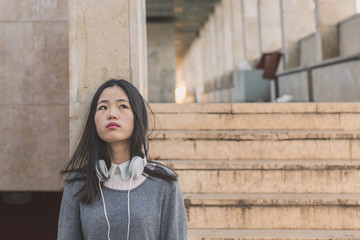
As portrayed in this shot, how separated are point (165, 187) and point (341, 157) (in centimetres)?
228

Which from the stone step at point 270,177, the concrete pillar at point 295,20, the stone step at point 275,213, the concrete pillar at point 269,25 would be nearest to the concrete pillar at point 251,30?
the concrete pillar at point 269,25

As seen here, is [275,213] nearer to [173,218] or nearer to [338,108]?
[173,218]

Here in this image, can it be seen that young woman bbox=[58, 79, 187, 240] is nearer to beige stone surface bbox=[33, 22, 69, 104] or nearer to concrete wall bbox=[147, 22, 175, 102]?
beige stone surface bbox=[33, 22, 69, 104]

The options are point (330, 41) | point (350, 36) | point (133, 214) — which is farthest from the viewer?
point (330, 41)

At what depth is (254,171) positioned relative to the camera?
2.90 meters

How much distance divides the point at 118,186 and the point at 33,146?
2.67 metres

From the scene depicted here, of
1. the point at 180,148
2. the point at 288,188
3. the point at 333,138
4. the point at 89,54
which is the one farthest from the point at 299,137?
the point at 89,54

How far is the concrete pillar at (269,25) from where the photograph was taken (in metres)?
12.1

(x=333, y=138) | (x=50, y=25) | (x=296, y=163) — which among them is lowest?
(x=296, y=163)

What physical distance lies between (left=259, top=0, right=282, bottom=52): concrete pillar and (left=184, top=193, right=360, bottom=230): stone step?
1030 centimetres

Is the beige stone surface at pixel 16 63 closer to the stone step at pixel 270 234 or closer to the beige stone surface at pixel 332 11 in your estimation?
the stone step at pixel 270 234

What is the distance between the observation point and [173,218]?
5.05 feet

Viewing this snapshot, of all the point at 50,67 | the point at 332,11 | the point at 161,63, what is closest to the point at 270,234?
the point at 50,67

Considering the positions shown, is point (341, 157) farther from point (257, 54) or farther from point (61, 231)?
point (257, 54)
